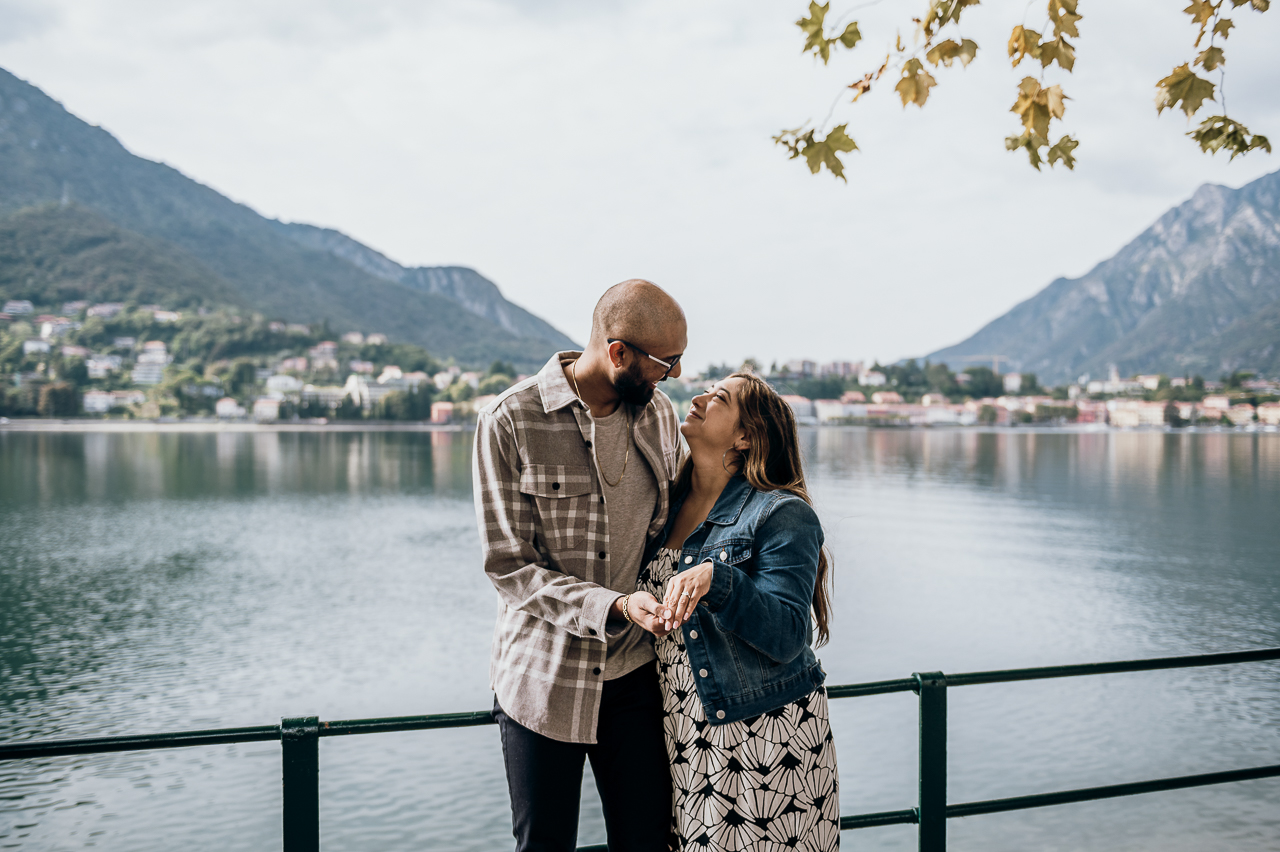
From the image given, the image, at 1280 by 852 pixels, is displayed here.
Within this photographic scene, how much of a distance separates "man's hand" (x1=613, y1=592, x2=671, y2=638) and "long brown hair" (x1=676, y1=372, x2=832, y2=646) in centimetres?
36

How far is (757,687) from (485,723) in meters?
0.59

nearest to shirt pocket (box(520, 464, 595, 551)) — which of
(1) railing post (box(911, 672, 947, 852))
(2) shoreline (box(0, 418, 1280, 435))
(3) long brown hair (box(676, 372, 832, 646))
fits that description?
(3) long brown hair (box(676, 372, 832, 646))

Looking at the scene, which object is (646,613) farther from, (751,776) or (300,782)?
(300,782)

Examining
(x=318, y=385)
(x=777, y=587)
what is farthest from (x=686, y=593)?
(x=318, y=385)

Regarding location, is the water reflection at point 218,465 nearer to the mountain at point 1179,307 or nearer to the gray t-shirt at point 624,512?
the gray t-shirt at point 624,512

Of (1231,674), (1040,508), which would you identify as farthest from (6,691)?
(1040,508)

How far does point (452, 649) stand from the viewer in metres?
21.7

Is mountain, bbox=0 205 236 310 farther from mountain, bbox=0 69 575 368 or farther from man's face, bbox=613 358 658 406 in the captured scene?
man's face, bbox=613 358 658 406

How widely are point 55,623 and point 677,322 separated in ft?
87.3

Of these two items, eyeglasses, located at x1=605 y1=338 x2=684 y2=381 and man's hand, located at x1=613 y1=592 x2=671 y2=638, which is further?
eyeglasses, located at x1=605 y1=338 x2=684 y2=381

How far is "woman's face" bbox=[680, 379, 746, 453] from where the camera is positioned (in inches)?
76.5

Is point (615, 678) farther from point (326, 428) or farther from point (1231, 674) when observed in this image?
point (326, 428)

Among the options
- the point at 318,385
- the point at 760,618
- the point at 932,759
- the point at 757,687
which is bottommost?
the point at 932,759

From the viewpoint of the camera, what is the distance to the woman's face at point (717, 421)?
1943mm
